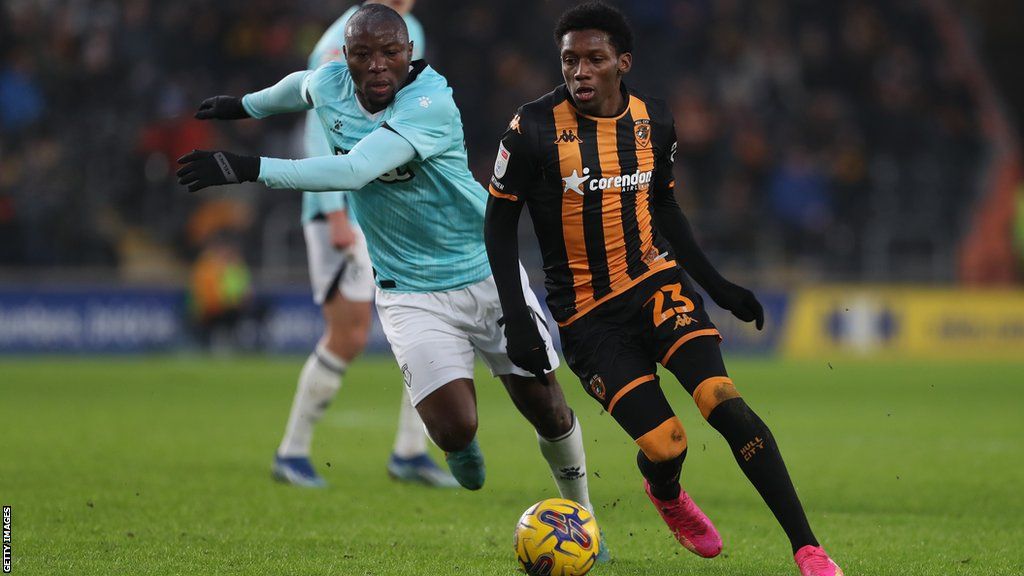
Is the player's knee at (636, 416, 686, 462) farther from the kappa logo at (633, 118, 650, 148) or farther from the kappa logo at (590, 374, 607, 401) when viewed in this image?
the kappa logo at (633, 118, 650, 148)

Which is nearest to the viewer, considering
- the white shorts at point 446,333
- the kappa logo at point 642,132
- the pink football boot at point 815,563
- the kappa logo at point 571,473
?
the pink football boot at point 815,563

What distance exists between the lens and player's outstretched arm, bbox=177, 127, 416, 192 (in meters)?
4.88

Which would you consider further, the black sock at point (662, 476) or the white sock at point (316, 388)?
the white sock at point (316, 388)

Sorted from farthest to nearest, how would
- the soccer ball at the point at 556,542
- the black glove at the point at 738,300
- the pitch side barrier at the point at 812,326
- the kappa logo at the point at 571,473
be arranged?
the pitch side barrier at the point at 812,326
the kappa logo at the point at 571,473
the black glove at the point at 738,300
the soccer ball at the point at 556,542

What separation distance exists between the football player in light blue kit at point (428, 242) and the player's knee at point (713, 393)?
643 millimetres

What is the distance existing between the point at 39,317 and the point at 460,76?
20.7 feet

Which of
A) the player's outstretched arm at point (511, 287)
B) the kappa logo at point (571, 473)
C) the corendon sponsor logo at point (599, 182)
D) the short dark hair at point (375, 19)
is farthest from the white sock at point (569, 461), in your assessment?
the short dark hair at point (375, 19)

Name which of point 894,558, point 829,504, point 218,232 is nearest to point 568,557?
point 894,558

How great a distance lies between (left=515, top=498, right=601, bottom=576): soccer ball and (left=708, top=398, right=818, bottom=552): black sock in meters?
0.59

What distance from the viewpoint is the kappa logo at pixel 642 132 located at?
549 centimetres

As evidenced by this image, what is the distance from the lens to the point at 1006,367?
18.1 m

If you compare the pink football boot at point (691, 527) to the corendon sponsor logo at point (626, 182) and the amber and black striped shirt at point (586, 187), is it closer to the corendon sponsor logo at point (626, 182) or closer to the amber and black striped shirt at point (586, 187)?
the amber and black striped shirt at point (586, 187)

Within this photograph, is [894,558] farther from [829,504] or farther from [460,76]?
[460,76]

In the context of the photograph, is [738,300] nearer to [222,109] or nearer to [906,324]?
[222,109]
